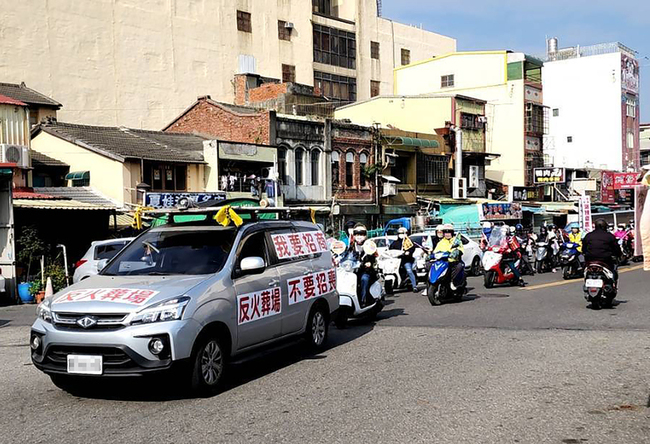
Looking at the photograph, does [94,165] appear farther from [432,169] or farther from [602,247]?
[432,169]

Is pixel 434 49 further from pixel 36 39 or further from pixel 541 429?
pixel 541 429

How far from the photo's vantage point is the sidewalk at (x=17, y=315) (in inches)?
591

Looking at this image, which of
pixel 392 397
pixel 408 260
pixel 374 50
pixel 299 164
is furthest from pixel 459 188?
pixel 392 397

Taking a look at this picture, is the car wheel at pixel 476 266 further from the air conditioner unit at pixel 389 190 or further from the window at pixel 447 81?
the window at pixel 447 81

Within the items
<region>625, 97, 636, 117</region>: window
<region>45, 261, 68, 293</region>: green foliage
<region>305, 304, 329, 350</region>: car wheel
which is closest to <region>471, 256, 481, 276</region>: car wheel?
<region>45, 261, 68, 293</region>: green foliage

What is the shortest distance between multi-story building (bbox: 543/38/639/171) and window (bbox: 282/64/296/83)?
23126 mm

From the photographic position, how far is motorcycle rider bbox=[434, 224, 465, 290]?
15.5 metres

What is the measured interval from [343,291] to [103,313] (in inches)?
243

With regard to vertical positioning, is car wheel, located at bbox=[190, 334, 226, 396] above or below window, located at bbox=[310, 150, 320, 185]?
below

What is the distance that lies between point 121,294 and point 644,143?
269 feet

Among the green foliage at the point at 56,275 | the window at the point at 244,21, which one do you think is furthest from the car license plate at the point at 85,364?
the window at the point at 244,21

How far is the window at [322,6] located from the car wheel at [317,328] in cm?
4977

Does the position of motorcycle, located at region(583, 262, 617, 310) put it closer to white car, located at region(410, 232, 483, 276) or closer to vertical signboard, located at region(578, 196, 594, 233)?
white car, located at region(410, 232, 483, 276)

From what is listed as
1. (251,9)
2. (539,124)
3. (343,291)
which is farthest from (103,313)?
(539,124)
